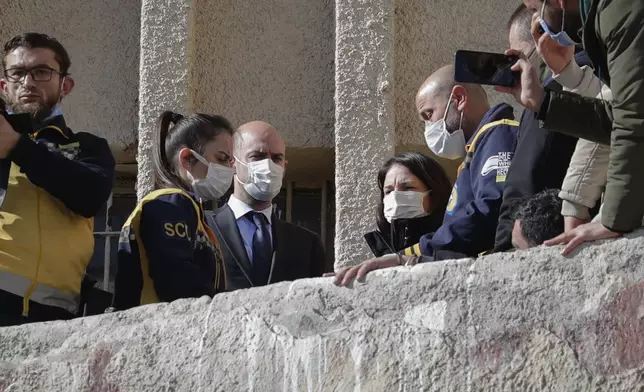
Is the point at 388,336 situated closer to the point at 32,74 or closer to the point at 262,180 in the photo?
the point at 32,74

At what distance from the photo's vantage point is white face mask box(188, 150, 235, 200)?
4113 millimetres

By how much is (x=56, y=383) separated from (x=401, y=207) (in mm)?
1634

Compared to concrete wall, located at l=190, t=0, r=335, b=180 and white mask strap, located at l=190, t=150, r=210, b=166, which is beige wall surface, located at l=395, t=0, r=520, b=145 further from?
white mask strap, located at l=190, t=150, r=210, b=166

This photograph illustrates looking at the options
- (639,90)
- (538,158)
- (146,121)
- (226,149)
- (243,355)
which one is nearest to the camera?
(639,90)

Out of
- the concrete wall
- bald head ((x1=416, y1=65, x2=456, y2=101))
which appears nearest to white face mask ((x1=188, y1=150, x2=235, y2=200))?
bald head ((x1=416, y1=65, x2=456, y2=101))

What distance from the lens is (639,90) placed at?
2674mm

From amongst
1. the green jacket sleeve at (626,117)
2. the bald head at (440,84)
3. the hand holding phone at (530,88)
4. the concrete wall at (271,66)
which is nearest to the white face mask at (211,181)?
the bald head at (440,84)

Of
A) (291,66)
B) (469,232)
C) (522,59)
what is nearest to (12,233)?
(469,232)

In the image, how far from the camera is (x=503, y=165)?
3701 mm

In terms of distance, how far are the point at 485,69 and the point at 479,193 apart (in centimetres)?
50

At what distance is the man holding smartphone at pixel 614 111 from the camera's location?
8.78 ft

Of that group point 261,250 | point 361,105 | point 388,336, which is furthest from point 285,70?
point 388,336

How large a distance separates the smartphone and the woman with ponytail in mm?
997

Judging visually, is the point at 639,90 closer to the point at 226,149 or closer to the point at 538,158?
the point at 538,158
